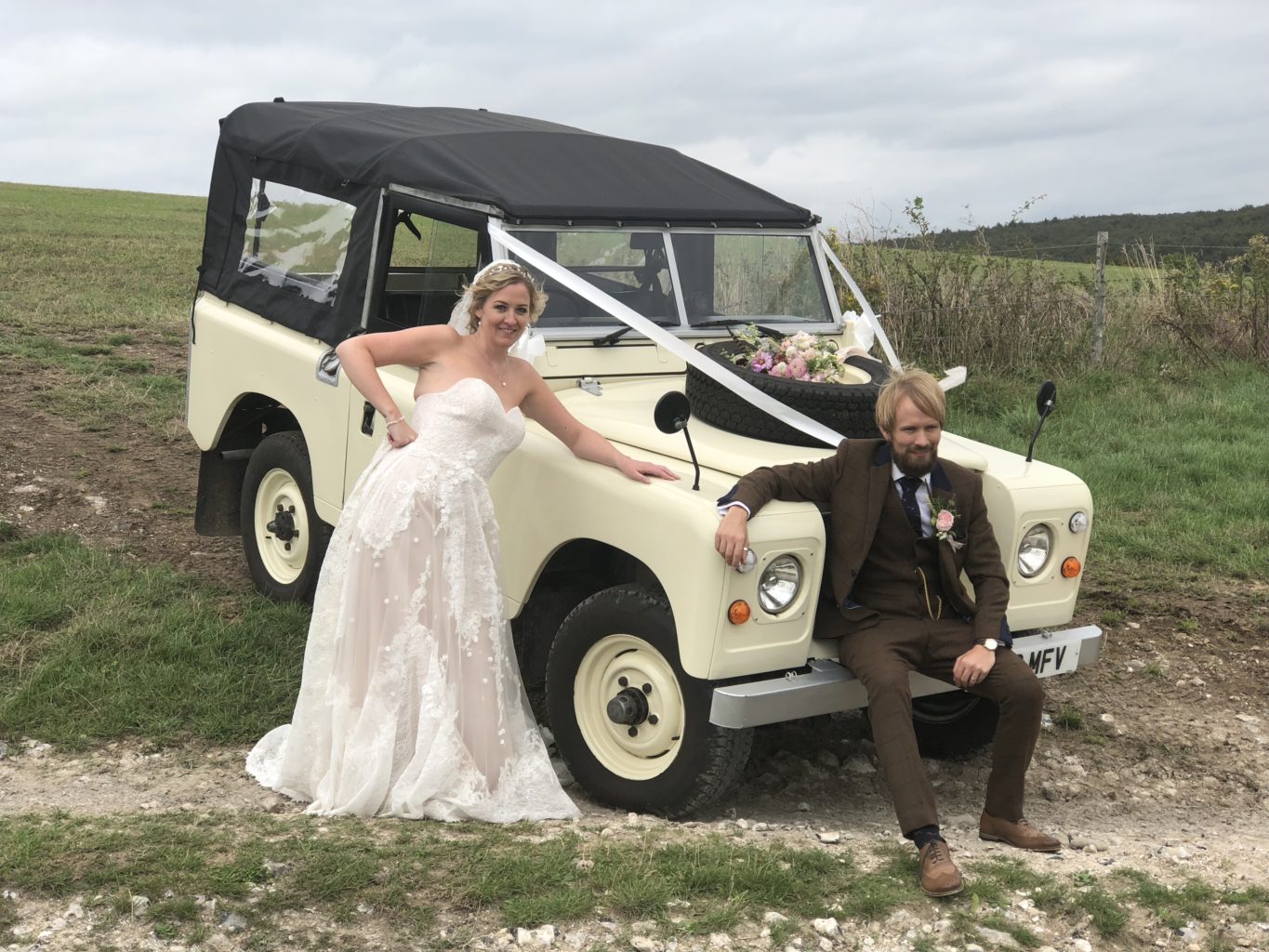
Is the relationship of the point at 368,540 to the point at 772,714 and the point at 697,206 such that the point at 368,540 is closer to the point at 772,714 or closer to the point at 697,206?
the point at 772,714

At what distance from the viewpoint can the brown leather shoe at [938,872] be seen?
4.22 m

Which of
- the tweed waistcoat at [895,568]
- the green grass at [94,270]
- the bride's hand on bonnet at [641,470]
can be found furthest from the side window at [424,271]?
the green grass at [94,270]

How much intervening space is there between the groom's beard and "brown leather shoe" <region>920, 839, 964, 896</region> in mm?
1317

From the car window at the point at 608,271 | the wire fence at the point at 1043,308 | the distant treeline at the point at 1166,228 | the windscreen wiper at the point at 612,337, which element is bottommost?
the windscreen wiper at the point at 612,337

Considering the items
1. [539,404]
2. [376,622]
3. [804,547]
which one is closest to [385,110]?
[539,404]

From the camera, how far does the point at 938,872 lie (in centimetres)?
426

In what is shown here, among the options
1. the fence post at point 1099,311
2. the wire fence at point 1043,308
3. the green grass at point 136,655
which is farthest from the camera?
the fence post at point 1099,311

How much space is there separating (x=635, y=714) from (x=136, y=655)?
2901mm

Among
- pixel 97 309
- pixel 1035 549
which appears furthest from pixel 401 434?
pixel 97 309

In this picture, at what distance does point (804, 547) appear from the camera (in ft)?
15.5

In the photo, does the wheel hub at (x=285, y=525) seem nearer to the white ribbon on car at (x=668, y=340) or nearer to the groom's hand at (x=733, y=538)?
the white ribbon on car at (x=668, y=340)

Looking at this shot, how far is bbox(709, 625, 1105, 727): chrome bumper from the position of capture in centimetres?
455

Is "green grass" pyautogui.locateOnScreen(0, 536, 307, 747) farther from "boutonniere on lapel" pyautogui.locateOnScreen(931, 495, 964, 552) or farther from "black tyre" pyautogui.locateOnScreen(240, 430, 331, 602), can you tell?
"boutonniere on lapel" pyautogui.locateOnScreen(931, 495, 964, 552)

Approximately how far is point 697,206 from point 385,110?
2.25 metres
